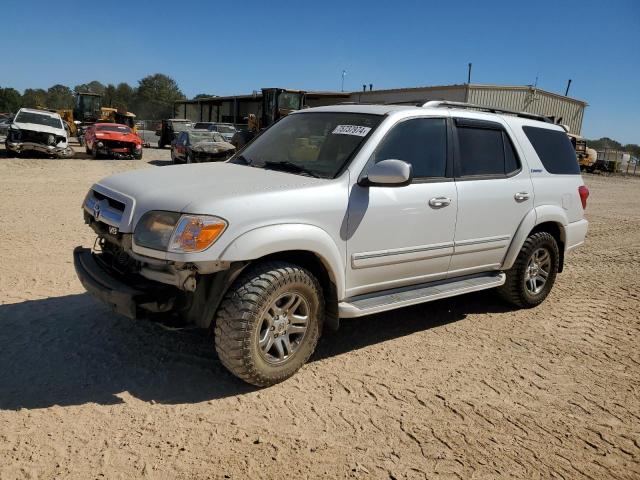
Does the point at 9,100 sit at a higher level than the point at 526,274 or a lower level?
higher

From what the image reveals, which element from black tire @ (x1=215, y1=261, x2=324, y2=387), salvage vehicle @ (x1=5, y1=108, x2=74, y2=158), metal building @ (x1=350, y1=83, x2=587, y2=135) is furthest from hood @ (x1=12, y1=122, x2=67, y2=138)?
black tire @ (x1=215, y1=261, x2=324, y2=387)

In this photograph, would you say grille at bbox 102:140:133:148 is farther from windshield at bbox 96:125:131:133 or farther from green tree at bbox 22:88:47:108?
green tree at bbox 22:88:47:108

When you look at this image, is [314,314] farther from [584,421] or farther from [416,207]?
[584,421]

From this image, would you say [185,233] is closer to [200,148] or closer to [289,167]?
[289,167]

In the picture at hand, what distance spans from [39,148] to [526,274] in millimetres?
17643

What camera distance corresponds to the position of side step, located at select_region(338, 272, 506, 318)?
3.81 m

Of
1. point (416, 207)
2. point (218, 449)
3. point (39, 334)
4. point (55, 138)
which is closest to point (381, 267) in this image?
point (416, 207)

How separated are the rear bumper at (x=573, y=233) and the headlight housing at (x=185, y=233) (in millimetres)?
4047

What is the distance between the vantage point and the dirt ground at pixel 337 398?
2799mm

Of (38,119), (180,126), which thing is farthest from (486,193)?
(180,126)

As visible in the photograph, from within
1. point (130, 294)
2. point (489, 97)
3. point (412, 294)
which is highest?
point (489, 97)

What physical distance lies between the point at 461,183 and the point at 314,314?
1.76 metres

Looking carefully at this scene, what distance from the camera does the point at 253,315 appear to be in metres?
3.27

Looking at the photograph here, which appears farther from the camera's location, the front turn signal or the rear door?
the rear door
